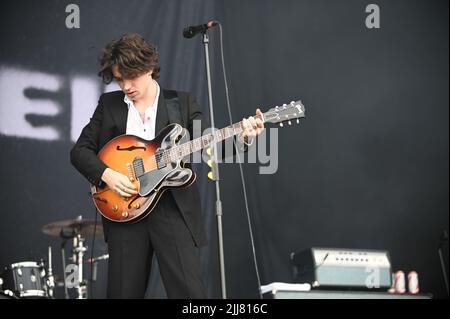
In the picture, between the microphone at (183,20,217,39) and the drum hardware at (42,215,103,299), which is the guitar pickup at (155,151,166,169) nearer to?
the microphone at (183,20,217,39)

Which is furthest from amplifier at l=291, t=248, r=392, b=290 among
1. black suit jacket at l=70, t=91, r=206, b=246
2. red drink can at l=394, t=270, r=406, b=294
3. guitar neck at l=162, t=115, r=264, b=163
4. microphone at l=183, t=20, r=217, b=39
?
microphone at l=183, t=20, r=217, b=39

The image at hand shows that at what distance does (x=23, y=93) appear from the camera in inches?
209

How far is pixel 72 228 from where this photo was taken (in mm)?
4984

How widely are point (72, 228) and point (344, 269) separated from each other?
187 cm

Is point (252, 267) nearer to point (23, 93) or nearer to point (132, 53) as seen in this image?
point (23, 93)

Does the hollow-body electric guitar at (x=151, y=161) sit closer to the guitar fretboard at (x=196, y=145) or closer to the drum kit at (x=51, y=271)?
the guitar fretboard at (x=196, y=145)

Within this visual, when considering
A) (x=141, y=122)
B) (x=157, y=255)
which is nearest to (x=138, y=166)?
(x=141, y=122)

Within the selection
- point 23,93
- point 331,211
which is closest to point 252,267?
point 331,211

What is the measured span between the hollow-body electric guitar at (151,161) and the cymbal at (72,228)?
53.2 inches

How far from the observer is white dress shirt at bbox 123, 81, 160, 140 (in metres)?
3.51

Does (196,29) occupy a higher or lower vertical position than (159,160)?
higher

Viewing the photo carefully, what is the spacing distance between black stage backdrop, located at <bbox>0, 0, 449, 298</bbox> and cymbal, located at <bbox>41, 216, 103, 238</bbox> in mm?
314

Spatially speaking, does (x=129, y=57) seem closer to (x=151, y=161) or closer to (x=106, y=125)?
(x=106, y=125)

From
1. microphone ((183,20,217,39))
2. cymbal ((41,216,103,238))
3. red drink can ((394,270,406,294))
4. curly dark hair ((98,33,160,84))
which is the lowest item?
red drink can ((394,270,406,294))
